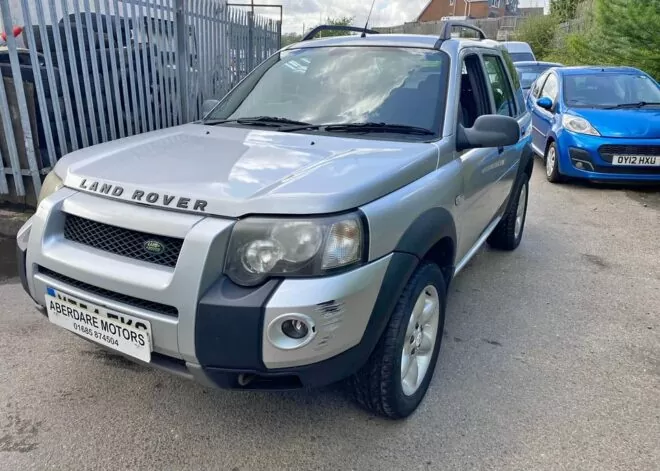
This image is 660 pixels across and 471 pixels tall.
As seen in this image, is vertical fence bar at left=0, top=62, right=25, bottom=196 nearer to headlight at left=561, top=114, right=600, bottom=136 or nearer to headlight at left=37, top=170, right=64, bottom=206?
headlight at left=37, top=170, right=64, bottom=206

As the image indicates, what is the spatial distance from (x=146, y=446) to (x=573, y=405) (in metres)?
2.07

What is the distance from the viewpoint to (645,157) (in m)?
6.86

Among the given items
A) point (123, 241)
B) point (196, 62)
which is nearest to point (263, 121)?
point (123, 241)

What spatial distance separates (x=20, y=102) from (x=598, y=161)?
6667 mm

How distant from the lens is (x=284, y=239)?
192 centimetres

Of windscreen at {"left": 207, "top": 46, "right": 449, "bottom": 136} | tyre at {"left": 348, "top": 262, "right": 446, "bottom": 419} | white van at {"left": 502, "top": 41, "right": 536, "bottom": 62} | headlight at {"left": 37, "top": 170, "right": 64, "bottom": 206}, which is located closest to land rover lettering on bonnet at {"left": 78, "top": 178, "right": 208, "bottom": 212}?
headlight at {"left": 37, "top": 170, "right": 64, "bottom": 206}

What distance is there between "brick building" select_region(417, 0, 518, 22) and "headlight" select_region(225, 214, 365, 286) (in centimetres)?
4746

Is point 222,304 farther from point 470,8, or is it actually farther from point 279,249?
point 470,8

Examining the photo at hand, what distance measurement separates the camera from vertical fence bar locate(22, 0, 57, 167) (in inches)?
175

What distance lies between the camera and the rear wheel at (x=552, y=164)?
762 cm

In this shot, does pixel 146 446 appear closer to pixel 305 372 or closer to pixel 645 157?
pixel 305 372

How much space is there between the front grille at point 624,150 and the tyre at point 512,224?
2.61m

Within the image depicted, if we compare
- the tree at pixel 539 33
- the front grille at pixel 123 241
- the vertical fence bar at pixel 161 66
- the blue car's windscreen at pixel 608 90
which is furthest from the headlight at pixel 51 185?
the tree at pixel 539 33

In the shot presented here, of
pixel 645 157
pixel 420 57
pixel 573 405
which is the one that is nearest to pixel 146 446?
pixel 573 405
